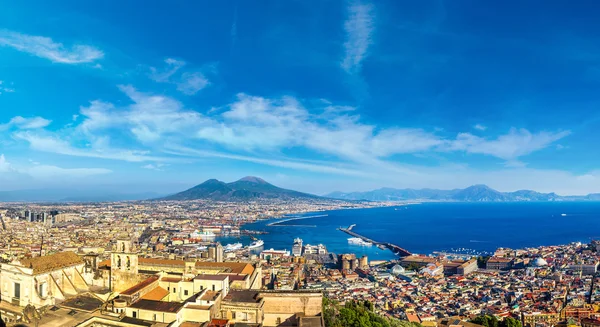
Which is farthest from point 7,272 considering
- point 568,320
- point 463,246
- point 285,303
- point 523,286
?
point 463,246

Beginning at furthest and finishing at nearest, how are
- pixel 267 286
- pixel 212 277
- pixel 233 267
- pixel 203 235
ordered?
pixel 203 235 → pixel 267 286 → pixel 233 267 → pixel 212 277

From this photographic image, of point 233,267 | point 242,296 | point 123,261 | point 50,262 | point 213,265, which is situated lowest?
point 242,296

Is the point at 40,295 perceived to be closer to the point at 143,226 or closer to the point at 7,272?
the point at 7,272

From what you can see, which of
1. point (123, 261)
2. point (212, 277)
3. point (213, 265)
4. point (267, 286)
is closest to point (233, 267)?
point (213, 265)

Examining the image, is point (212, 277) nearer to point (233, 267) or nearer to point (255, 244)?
point (233, 267)

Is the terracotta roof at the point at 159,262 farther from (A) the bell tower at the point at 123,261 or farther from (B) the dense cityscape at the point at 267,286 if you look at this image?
(A) the bell tower at the point at 123,261

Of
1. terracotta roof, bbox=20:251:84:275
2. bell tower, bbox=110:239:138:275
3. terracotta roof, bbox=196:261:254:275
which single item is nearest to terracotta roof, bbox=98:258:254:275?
terracotta roof, bbox=196:261:254:275
